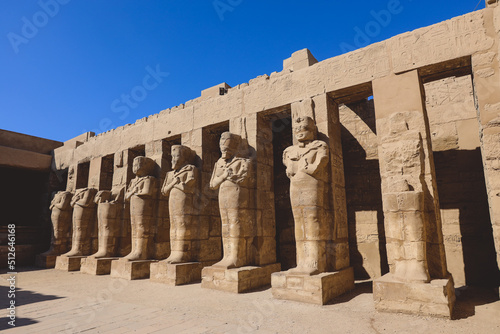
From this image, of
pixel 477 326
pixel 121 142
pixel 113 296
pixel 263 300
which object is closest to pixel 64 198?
pixel 121 142

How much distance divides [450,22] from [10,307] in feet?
25.7

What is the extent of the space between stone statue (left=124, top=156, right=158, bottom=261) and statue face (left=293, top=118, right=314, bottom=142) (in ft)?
12.8

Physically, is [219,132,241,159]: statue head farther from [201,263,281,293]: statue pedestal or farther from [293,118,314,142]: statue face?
[201,263,281,293]: statue pedestal

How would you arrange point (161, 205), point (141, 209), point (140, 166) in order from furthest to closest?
point (161, 205) < point (140, 166) < point (141, 209)

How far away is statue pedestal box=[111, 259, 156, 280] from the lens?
6941mm

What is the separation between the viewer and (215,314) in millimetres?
4227

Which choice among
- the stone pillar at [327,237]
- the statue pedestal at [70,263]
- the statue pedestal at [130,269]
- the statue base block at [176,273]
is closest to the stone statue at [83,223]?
the statue pedestal at [70,263]

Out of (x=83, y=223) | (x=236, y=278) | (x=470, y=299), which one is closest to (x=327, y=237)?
(x=236, y=278)

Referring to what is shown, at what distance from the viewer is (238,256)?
584 cm

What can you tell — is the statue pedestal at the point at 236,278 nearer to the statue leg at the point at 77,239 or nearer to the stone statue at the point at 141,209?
the stone statue at the point at 141,209

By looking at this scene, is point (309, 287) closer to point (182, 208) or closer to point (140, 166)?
point (182, 208)

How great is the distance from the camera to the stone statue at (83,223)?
29.3 feet

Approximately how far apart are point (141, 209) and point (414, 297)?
575 cm

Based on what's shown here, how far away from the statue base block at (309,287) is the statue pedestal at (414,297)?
2.38 ft
